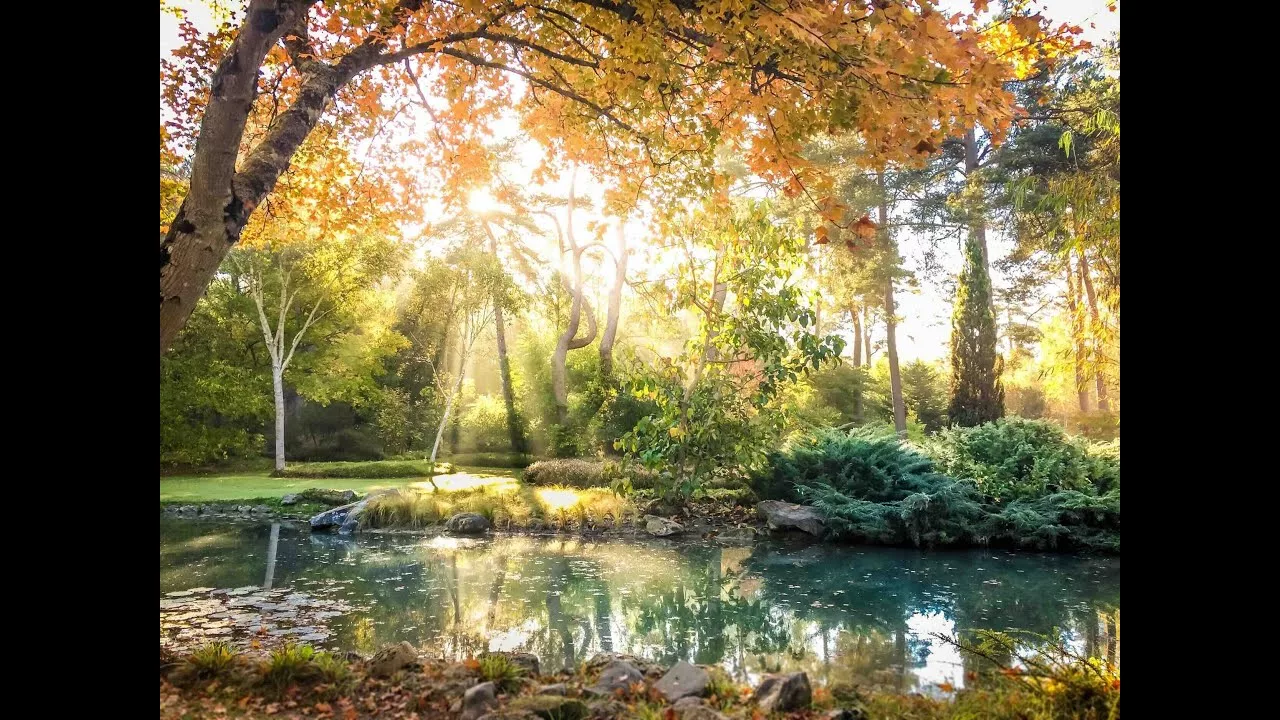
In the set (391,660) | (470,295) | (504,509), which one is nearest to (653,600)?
(391,660)

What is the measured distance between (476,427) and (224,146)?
14428 millimetres

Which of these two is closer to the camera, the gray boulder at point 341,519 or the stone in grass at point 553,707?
the stone in grass at point 553,707

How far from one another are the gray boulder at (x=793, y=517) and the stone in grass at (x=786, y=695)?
16.3ft

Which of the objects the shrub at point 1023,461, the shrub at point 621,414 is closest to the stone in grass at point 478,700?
the shrub at point 1023,461

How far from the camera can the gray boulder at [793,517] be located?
8047 mm

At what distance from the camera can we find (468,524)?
8617mm

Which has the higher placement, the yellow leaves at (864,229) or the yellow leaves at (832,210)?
the yellow leaves at (832,210)

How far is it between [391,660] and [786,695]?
78.5 inches

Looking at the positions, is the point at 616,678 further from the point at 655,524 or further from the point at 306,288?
the point at 306,288

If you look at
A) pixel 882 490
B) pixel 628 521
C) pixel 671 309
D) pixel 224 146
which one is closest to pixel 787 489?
pixel 882 490

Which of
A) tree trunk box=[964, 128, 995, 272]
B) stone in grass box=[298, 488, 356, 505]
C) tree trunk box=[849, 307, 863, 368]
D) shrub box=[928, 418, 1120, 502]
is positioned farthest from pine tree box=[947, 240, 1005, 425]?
stone in grass box=[298, 488, 356, 505]

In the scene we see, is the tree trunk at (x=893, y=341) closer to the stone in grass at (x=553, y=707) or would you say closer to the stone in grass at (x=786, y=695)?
the stone in grass at (x=786, y=695)

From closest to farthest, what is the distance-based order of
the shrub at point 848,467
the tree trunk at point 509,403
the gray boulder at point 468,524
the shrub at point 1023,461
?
the shrub at point 1023,461 → the shrub at point 848,467 → the gray boulder at point 468,524 → the tree trunk at point 509,403
